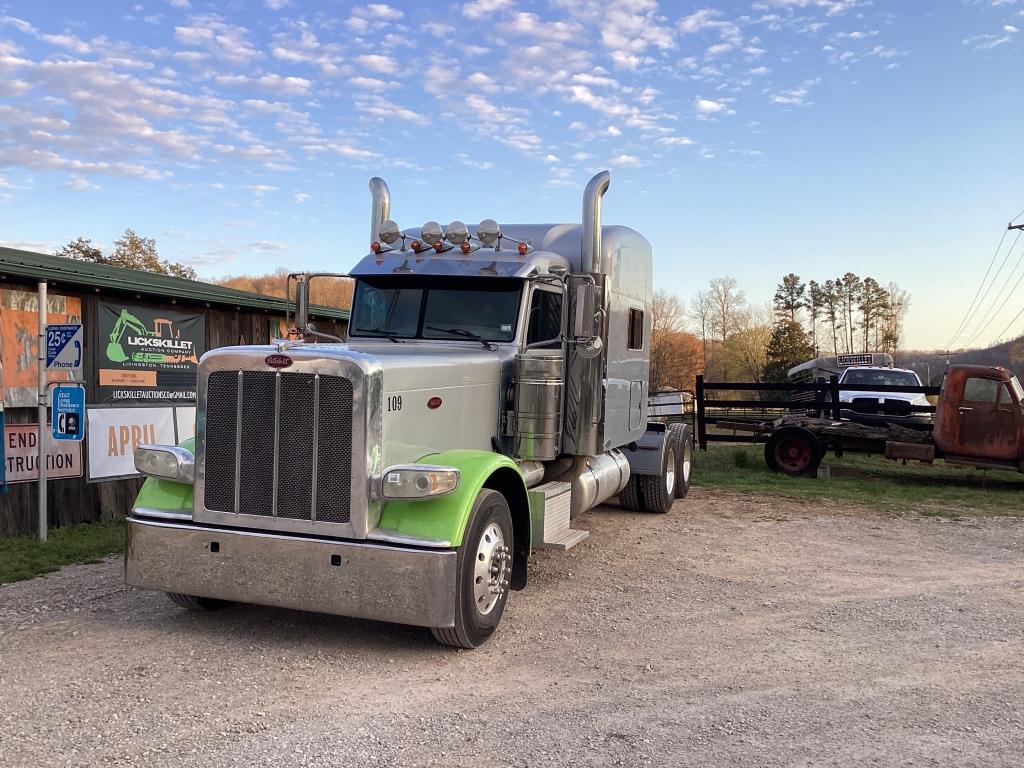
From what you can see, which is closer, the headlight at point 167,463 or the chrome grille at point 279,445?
the chrome grille at point 279,445

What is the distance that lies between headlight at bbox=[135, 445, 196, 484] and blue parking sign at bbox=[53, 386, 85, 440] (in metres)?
3.20

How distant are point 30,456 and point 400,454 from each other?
5.90 meters

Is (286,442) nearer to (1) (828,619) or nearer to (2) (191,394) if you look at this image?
(1) (828,619)

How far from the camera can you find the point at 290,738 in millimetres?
3953

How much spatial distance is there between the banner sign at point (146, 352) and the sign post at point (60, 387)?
182cm

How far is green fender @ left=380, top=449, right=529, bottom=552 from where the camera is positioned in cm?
494

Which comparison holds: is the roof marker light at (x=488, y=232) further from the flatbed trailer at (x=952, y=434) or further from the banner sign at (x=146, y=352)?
the flatbed trailer at (x=952, y=434)

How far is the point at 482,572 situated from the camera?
210 inches

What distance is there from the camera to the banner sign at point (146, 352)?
33.2 feet

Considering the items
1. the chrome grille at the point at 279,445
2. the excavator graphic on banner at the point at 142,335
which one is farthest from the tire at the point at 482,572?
the excavator graphic on banner at the point at 142,335

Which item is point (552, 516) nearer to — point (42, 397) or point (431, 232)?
point (431, 232)

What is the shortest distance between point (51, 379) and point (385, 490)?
6.32 meters

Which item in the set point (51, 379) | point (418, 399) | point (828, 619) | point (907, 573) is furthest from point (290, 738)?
point (51, 379)

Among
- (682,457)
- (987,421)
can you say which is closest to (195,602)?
(682,457)
